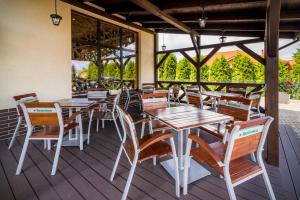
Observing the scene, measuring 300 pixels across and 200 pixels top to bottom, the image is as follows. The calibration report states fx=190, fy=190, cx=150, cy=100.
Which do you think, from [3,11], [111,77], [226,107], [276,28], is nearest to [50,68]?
[3,11]

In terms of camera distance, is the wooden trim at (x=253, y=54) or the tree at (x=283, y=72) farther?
the tree at (x=283, y=72)

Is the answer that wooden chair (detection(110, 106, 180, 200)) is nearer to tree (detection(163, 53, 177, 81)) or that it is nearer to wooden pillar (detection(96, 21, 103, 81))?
wooden pillar (detection(96, 21, 103, 81))

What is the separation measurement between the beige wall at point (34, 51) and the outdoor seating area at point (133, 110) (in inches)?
0.8

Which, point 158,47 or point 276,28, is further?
point 158,47

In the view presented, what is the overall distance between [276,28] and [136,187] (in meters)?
2.58

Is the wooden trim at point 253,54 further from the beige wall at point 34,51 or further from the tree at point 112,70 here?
the beige wall at point 34,51

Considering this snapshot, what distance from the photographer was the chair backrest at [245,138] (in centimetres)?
143

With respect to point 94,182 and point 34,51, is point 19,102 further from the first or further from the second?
point 94,182

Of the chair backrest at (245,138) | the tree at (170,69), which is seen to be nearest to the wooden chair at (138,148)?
the chair backrest at (245,138)

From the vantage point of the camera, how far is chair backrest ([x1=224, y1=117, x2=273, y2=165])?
1426 mm

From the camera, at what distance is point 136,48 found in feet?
22.7

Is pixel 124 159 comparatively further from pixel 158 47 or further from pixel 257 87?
pixel 158 47

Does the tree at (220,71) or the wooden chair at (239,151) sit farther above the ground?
the tree at (220,71)

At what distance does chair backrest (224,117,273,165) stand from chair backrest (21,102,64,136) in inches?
74.5
